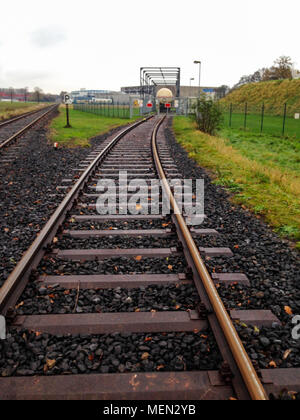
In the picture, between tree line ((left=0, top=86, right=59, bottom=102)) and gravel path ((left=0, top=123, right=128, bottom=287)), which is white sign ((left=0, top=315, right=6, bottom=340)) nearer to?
gravel path ((left=0, top=123, right=128, bottom=287))

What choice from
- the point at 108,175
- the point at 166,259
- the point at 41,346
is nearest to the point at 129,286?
the point at 166,259

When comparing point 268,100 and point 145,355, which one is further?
point 268,100

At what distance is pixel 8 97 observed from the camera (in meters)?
128

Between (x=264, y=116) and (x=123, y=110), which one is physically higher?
(x=123, y=110)

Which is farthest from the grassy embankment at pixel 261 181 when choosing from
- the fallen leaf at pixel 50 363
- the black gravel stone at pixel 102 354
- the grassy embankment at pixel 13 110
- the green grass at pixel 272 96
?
the green grass at pixel 272 96

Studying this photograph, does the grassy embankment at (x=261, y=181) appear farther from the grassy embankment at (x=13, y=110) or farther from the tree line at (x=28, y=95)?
the tree line at (x=28, y=95)

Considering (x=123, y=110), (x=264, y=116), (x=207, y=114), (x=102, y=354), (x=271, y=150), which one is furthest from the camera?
(x=123, y=110)

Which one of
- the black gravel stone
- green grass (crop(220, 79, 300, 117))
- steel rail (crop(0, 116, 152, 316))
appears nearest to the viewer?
the black gravel stone

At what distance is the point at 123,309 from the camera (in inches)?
122

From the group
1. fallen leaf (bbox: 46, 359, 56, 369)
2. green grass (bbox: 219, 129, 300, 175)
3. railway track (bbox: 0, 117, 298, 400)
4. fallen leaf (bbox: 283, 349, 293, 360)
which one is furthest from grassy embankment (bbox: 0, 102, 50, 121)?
fallen leaf (bbox: 283, 349, 293, 360)

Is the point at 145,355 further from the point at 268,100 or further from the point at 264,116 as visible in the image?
the point at 268,100

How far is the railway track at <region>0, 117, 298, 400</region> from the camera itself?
227 centimetres

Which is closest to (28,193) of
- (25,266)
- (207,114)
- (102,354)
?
(25,266)

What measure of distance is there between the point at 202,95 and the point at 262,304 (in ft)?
55.0
